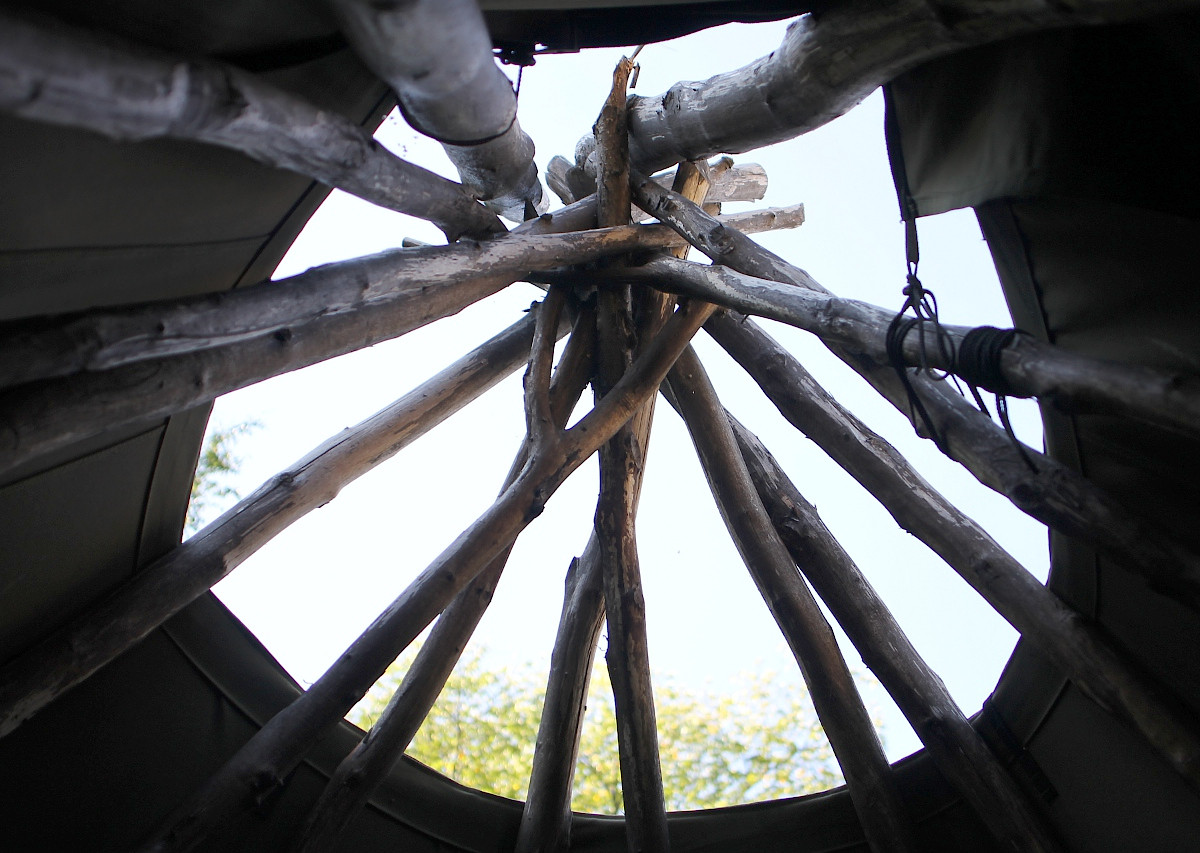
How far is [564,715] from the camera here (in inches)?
175

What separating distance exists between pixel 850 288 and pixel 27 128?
515 inches

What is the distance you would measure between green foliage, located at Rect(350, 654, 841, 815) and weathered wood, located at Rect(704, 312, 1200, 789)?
391cm

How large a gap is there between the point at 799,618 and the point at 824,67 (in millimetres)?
2521

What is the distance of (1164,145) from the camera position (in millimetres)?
2209

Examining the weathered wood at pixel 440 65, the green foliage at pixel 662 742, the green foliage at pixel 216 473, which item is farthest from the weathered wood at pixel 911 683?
the green foliage at pixel 216 473

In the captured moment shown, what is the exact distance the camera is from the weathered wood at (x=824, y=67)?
80.0 inches

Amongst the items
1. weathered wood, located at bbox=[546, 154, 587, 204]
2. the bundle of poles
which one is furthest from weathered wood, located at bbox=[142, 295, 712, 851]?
weathered wood, located at bbox=[546, 154, 587, 204]

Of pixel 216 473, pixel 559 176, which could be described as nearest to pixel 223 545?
pixel 216 473

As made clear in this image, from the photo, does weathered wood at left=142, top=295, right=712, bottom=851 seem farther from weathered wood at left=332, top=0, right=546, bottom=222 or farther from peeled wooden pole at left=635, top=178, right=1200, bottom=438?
weathered wood at left=332, top=0, right=546, bottom=222

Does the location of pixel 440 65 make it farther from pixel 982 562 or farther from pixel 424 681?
pixel 424 681

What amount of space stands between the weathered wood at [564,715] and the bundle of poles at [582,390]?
19mm

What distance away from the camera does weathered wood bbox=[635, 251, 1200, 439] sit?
1.95 meters

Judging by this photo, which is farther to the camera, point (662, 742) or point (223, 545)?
point (662, 742)

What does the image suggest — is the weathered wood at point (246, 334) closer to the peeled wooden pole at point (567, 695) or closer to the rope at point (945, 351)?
the peeled wooden pole at point (567, 695)
